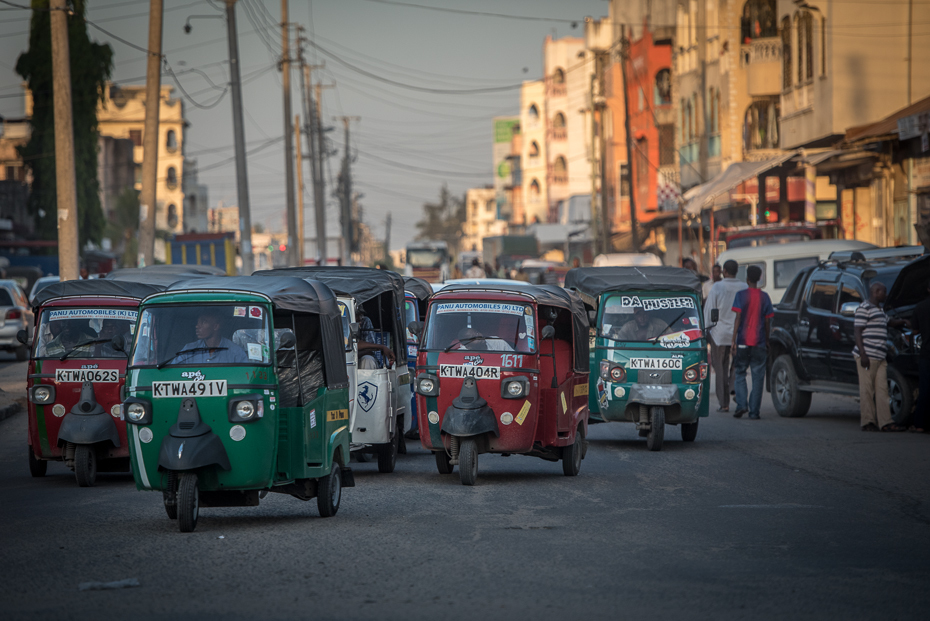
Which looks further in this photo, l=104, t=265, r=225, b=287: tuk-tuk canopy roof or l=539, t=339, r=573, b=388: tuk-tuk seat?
l=104, t=265, r=225, b=287: tuk-tuk canopy roof

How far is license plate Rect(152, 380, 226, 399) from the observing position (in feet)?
27.9

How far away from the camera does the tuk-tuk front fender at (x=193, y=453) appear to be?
27.0ft

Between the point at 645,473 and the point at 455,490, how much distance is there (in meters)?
2.31

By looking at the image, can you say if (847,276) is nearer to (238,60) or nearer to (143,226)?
(143,226)

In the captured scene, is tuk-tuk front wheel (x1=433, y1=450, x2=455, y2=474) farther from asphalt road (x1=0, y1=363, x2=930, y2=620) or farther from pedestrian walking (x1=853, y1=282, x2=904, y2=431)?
pedestrian walking (x1=853, y1=282, x2=904, y2=431)

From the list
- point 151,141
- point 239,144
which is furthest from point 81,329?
point 239,144

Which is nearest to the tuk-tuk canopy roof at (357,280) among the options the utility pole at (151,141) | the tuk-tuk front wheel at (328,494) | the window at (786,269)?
the tuk-tuk front wheel at (328,494)

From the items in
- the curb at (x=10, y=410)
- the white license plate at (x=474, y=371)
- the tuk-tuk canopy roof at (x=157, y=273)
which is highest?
the tuk-tuk canopy roof at (x=157, y=273)

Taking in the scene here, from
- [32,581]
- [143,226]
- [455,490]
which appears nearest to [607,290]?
[455,490]

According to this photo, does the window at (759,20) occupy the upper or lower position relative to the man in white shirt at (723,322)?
upper

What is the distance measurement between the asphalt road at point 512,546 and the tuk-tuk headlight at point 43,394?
2.82 ft

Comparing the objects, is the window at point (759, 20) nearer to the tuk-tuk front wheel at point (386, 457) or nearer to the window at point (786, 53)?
the window at point (786, 53)

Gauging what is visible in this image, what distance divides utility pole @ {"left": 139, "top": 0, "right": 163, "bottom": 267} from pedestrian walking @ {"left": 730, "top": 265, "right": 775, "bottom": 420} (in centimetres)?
1476

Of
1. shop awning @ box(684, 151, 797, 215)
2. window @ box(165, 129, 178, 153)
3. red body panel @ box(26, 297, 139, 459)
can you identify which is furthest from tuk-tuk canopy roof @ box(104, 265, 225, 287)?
window @ box(165, 129, 178, 153)
